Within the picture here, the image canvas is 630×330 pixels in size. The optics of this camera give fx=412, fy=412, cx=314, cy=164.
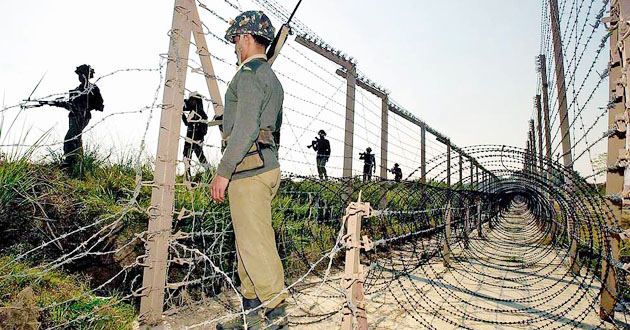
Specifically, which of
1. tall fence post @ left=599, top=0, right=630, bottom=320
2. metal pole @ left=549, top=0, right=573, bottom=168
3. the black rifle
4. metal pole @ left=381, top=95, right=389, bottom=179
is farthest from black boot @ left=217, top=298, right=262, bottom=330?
metal pole @ left=549, top=0, right=573, bottom=168

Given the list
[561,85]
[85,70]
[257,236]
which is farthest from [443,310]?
[85,70]

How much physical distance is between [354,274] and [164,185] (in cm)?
122

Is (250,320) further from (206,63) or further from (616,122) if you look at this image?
(616,122)

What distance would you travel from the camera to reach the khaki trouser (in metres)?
2.15

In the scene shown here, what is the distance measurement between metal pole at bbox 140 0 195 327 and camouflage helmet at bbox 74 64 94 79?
155 inches

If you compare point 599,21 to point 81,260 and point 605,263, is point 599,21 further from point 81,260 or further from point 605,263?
point 81,260

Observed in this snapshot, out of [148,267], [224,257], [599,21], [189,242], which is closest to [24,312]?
[148,267]

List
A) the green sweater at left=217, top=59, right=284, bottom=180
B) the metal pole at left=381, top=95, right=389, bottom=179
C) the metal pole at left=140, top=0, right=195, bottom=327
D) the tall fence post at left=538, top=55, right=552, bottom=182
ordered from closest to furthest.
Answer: the green sweater at left=217, top=59, right=284, bottom=180, the metal pole at left=140, top=0, right=195, bottom=327, the metal pole at left=381, top=95, right=389, bottom=179, the tall fence post at left=538, top=55, right=552, bottom=182

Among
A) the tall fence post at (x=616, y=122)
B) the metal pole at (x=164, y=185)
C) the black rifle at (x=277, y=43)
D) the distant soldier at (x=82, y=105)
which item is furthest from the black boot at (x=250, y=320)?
the distant soldier at (x=82, y=105)

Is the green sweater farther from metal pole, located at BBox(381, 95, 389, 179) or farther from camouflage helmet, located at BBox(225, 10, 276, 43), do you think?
metal pole, located at BBox(381, 95, 389, 179)

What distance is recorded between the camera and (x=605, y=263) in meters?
2.88

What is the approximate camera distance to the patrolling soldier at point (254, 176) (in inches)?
83.4

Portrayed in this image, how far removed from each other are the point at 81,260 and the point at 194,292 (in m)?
0.89

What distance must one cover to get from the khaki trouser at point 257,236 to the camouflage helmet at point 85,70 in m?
4.56
